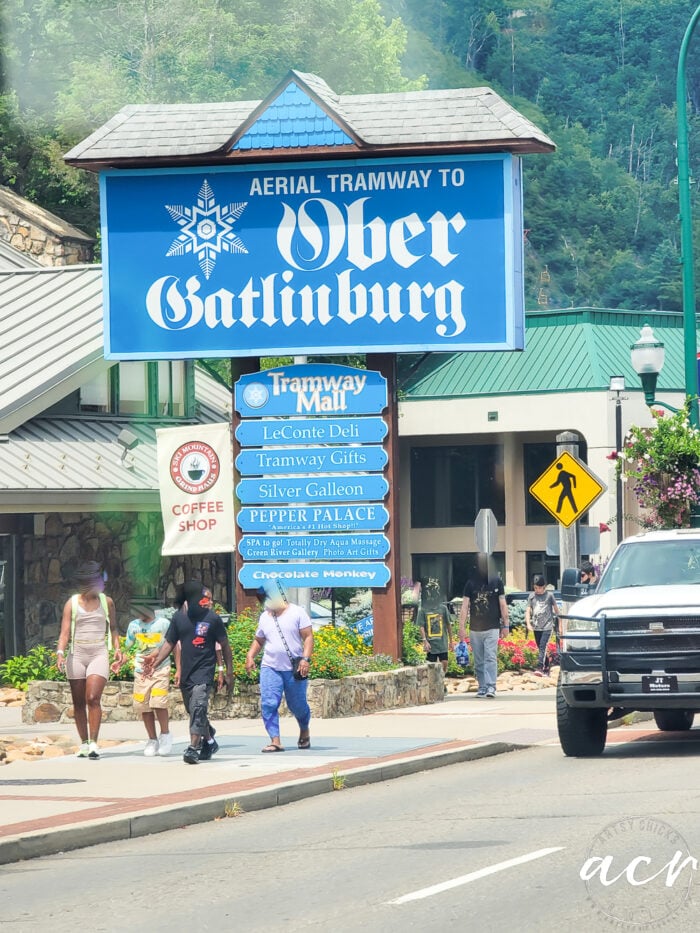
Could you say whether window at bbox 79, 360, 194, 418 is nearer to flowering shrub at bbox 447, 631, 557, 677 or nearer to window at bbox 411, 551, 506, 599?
flowering shrub at bbox 447, 631, 557, 677

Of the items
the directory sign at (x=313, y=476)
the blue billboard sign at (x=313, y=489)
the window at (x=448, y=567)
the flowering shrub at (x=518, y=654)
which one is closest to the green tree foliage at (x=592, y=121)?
the window at (x=448, y=567)

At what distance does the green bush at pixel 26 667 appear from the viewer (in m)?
24.1

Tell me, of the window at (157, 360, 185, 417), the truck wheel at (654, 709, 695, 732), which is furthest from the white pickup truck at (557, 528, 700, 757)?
the window at (157, 360, 185, 417)

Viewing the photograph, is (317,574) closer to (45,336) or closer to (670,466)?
(670,466)

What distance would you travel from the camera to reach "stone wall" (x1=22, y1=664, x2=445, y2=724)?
21125 millimetres

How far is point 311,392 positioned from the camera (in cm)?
2300

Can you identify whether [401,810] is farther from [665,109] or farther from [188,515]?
[665,109]

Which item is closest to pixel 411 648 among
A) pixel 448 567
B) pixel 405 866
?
pixel 405 866

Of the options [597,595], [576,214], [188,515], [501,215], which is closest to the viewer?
[597,595]

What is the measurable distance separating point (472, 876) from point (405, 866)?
66 cm

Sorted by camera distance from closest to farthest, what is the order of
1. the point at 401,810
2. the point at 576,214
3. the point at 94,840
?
the point at 94,840, the point at 401,810, the point at 576,214

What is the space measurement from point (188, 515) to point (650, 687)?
1107cm

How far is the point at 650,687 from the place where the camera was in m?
16.2

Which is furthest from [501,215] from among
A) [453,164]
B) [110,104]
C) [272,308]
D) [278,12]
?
[278,12]
